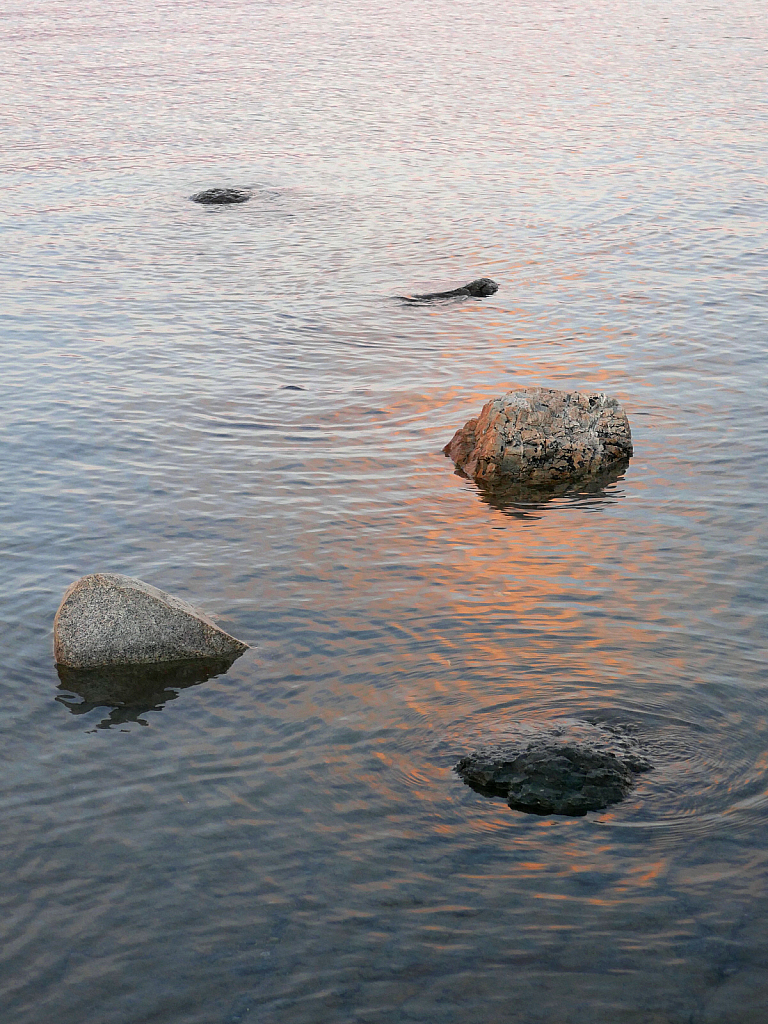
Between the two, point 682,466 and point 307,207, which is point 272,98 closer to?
point 307,207

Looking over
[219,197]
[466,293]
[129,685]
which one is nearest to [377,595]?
[129,685]

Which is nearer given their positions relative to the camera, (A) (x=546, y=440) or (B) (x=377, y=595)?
(B) (x=377, y=595)

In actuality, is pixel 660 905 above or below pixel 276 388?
below

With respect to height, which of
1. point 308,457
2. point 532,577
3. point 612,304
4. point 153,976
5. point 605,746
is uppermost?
point 612,304

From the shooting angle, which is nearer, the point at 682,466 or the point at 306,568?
the point at 306,568

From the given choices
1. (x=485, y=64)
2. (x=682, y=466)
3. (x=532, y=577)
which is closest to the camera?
(x=532, y=577)

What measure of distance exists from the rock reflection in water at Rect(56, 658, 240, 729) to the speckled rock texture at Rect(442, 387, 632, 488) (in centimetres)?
606

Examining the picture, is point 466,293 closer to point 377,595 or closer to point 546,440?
point 546,440

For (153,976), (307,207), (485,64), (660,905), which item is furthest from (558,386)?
(485,64)

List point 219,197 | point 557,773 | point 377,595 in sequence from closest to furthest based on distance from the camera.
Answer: point 557,773, point 377,595, point 219,197

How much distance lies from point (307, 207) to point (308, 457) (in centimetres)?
1754

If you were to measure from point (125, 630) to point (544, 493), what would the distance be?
264 inches

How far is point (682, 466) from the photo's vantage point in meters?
16.9

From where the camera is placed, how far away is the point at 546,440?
55.4 ft
